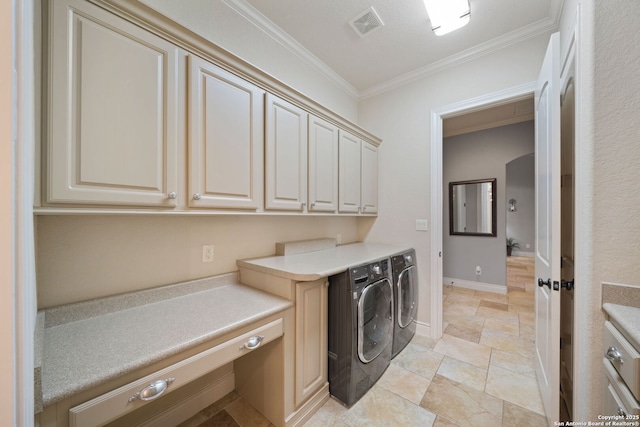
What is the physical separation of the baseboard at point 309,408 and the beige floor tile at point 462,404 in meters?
0.67

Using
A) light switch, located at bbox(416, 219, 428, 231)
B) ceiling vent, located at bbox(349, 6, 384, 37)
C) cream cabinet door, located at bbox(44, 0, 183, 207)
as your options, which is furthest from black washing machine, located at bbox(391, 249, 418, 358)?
ceiling vent, located at bbox(349, 6, 384, 37)

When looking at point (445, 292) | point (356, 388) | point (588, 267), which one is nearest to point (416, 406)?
point (356, 388)

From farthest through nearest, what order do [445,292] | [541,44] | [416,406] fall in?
[445,292]
[541,44]
[416,406]

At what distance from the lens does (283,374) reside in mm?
1360

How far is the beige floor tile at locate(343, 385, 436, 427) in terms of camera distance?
148 centimetres

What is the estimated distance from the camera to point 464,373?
6.30 ft

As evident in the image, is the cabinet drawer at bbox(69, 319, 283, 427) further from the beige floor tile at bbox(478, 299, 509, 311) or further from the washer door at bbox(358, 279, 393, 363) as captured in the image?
the beige floor tile at bbox(478, 299, 509, 311)

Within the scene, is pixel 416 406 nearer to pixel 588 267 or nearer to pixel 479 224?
pixel 588 267

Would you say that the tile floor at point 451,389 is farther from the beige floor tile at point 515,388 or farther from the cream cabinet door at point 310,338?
the cream cabinet door at point 310,338

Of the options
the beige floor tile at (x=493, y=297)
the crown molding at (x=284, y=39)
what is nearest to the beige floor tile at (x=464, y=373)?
the beige floor tile at (x=493, y=297)

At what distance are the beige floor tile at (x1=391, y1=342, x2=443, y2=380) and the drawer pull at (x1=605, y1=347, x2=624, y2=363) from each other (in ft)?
4.02

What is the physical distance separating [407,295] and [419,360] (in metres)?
0.55

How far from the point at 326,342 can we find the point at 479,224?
143 inches
